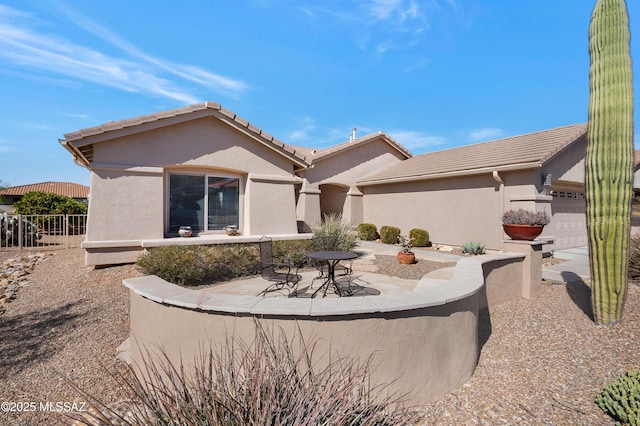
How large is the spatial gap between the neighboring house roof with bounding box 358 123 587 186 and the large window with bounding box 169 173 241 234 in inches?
325

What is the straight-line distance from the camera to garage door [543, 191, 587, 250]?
1257cm

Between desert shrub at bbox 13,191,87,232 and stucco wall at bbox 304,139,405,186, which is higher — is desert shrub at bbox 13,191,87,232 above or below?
below

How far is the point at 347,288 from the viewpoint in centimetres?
594

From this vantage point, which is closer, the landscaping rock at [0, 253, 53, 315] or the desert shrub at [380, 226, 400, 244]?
the landscaping rock at [0, 253, 53, 315]

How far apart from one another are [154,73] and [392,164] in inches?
535

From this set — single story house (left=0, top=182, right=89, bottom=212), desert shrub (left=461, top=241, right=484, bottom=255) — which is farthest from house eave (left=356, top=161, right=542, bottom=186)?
single story house (left=0, top=182, right=89, bottom=212)

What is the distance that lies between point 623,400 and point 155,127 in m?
11.1

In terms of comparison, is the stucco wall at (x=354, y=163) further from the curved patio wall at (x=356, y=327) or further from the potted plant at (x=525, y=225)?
the curved patio wall at (x=356, y=327)

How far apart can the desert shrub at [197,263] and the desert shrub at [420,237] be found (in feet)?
26.7

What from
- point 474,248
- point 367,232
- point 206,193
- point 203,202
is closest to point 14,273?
point 203,202

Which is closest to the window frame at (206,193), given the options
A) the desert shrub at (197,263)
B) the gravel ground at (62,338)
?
the gravel ground at (62,338)

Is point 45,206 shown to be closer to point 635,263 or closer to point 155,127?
point 155,127

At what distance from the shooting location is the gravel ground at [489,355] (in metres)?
3.67

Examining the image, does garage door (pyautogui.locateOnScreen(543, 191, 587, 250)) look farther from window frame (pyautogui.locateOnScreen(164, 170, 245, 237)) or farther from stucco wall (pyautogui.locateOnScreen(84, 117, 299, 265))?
window frame (pyautogui.locateOnScreen(164, 170, 245, 237))
